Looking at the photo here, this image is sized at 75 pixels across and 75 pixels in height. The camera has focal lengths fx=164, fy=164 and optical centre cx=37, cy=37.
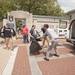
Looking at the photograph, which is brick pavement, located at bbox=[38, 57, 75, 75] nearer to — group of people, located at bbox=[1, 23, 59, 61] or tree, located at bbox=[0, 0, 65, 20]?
group of people, located at bbox=[1, 23, 59, 61]

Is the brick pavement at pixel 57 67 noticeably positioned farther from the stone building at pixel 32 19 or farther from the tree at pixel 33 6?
the tree at pixel 33 6

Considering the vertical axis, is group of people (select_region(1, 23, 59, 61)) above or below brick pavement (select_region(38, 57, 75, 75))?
above

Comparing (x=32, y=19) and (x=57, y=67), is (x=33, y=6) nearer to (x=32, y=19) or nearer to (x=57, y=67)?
(x=32, y=19)

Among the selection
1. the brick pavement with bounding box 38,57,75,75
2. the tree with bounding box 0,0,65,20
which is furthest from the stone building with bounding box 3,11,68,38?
the tree with bounding box 0,0,65,20

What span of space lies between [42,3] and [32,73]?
32981mm

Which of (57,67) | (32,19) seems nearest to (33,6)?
(32,19)

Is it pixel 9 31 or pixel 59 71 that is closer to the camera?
pixel 59 71

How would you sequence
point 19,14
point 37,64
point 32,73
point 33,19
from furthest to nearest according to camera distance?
point 33,19
point 19,14
point 37,64
point 32,73

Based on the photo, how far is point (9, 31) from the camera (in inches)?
411

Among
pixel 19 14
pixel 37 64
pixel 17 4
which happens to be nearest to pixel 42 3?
pixel 17 4

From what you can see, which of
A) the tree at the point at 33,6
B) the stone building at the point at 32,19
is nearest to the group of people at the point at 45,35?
the stone building at the point at 32,19

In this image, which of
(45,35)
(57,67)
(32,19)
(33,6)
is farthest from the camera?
(33,6)

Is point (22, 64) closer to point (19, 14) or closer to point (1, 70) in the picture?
point (1, 70)

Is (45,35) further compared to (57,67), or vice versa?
(45,35)
